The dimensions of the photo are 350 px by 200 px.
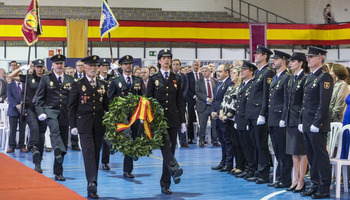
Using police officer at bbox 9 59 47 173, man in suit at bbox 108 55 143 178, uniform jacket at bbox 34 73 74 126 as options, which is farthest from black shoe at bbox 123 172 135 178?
police officer at bbox 9 59 47 173

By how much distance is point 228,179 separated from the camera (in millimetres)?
9234

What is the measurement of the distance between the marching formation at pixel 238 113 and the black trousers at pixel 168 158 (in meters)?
0.01

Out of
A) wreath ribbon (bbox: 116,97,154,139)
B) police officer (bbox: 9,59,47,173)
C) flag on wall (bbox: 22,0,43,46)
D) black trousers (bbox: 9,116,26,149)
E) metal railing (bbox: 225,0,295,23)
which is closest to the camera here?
wreath ribbon (bbox: 116,97,154,139)

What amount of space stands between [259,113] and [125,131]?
214 centimetres

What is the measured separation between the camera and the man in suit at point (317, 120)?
7309 millimetres

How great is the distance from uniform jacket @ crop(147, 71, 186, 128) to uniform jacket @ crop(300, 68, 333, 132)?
1702mm

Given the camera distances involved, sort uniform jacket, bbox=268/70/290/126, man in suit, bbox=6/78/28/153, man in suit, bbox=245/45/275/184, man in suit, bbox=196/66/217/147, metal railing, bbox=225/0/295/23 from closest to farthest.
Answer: uniform jacket, bbox=268/70/290/126 → man in suit, bbox=245/45/275/184 → man in suit, bbox=6/78/28/153 → man in suit, bbox=196/66/217/147 → metal railing, bbox=225/0/295/23

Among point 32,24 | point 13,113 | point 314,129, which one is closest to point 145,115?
point 314,129

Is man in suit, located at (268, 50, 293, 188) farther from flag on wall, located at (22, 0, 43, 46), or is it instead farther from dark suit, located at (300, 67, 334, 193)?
flag on wall, located at (22, 0, 43, 46)

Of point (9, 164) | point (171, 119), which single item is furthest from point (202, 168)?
point (9, 164)

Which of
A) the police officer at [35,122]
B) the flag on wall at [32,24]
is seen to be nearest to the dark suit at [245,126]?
the police officer at [35,122]

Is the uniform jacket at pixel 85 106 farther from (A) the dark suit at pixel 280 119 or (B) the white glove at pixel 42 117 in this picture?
(A) the dark suit at pixel 280 119

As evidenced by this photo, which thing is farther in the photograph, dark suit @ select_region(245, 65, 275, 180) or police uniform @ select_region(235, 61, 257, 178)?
police uniform @ select_region(235, 61, 257, 178)

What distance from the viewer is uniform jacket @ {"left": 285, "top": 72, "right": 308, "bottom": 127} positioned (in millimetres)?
7789
